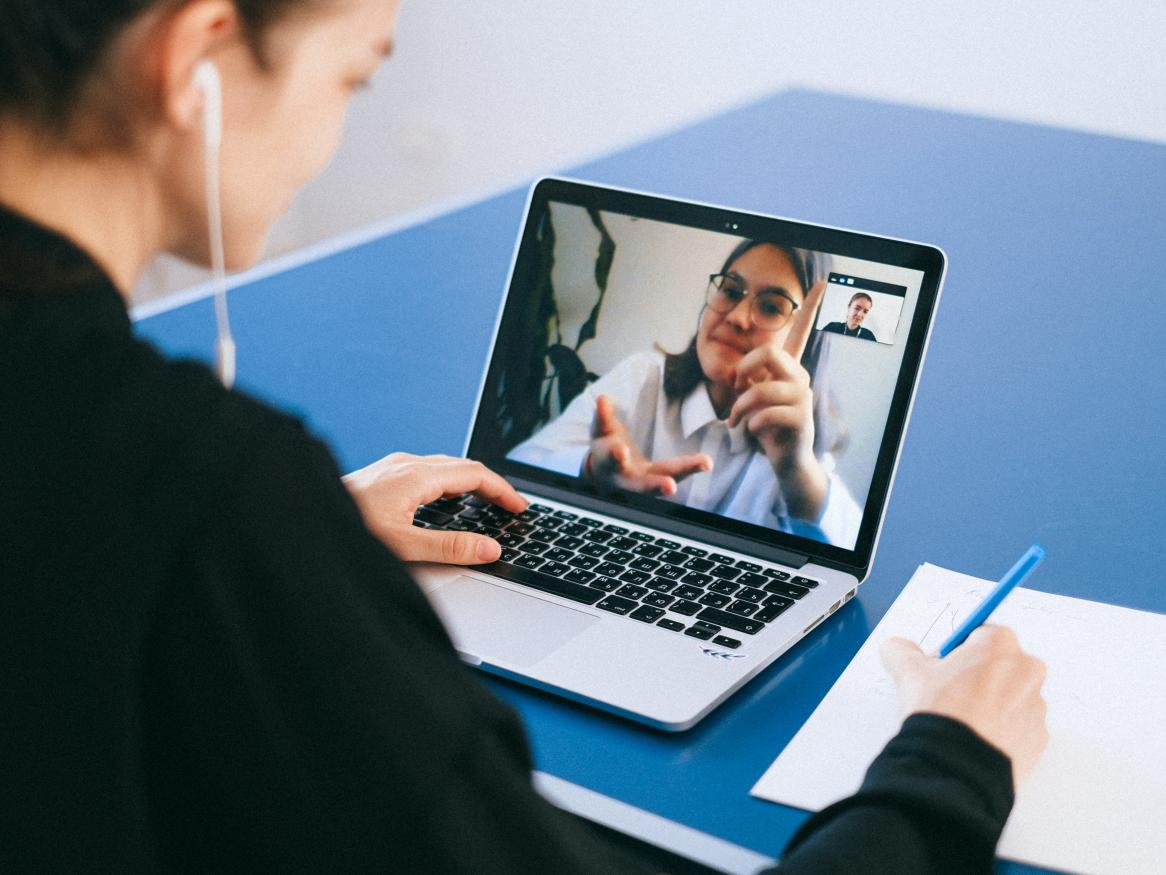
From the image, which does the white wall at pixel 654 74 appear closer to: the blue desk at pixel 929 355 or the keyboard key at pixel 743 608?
the blue desk at pixel 929 355

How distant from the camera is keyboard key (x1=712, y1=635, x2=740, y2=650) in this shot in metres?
0.88

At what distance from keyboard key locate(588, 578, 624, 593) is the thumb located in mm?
185

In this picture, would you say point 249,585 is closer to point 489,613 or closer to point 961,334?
point 489,613

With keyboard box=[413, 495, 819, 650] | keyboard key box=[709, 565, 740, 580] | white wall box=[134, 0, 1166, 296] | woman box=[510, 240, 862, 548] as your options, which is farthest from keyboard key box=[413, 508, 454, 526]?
white wall box=[134, 0, 1166, 296]

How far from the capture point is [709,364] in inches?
40.7

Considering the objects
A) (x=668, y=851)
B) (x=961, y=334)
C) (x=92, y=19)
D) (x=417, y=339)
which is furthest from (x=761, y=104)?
(x=92, y=19)

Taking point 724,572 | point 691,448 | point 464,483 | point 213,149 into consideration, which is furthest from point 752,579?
point 213,149

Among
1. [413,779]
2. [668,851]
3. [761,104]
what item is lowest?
[668,851]

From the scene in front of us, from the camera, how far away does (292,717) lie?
1.58 ft

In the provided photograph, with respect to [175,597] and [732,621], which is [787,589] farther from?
[175,597]

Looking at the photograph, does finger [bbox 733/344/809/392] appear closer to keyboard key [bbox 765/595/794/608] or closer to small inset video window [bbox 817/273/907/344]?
small inset video window [bbox 817/273/907/344]

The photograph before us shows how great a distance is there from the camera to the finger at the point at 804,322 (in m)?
1.01

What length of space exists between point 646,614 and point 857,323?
0.27 meters

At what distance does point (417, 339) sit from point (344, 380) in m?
0.13
